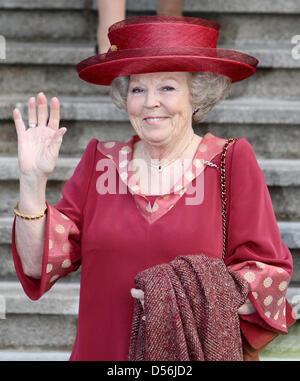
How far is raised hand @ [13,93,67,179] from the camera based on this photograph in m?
1.76

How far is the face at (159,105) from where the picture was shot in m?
1.85

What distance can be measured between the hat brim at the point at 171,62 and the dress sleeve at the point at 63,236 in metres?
0.27

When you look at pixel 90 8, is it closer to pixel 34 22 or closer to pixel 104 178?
pixel 34 22

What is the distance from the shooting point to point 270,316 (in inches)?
70.3

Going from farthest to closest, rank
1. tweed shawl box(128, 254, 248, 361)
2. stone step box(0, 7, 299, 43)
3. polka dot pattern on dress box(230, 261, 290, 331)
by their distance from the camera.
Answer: stone step box(0, 7, 299, 43)
polka dot pattern on dress box(230, 261, 290, 331)
tweed shawl box(128, 254, 248, 361)

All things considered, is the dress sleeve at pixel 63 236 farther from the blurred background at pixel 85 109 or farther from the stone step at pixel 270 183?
the stone step at pixel 270 183

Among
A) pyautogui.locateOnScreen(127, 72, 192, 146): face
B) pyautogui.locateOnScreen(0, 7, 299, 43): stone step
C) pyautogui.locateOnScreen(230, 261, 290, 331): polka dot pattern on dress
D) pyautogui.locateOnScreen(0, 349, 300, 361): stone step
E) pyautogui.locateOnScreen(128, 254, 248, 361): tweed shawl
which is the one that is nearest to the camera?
pyautogui.locateOnScreen(128, 254, 248, 361): tweed shawl

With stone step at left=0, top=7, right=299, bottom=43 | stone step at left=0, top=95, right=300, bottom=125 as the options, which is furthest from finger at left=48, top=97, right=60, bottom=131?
stone step at left=0, top=7, right=299, bottom=43

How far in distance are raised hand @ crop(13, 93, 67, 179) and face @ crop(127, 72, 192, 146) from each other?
0.83 ft

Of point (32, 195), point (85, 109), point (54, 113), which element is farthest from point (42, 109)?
point (85, 109)

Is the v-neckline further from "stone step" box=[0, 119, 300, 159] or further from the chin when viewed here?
"stone step" box=[0, 119, 300, 159]

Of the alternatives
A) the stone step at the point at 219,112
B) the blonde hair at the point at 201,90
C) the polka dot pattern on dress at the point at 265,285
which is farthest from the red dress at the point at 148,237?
the stone step at the point at 219,112

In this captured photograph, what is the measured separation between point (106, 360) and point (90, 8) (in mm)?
2036

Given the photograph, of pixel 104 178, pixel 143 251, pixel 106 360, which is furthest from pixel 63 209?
pixel 106 360
